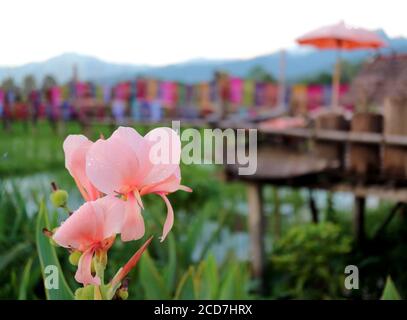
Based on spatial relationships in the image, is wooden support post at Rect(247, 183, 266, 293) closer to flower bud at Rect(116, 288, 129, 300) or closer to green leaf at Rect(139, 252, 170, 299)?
green leaf at Rect(139, 252, 170, 299)

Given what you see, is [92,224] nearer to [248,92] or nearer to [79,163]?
[79,163]

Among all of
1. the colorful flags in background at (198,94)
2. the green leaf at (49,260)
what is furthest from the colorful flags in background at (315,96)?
the green leaf at (49,260)

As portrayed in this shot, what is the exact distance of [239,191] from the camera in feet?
16.0

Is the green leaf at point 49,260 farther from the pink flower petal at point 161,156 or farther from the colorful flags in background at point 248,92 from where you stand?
the colorful flags in background at point 248,92

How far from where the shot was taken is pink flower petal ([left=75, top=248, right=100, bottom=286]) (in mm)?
413

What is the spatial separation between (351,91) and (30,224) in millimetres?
5421

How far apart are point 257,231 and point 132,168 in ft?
7.57

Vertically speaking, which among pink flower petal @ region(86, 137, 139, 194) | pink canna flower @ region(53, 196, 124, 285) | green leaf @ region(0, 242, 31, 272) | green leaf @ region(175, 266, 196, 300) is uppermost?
pink flower petal @ region(86, 137, 139, 194)

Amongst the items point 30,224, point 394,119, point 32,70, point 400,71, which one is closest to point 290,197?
point 400,71

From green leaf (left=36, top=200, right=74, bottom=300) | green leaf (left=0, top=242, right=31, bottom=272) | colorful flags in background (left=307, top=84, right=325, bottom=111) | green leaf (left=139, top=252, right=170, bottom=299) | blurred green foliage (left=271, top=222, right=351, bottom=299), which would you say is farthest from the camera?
colorful flags in background (left=307, top=84, right=325, bottom=111)

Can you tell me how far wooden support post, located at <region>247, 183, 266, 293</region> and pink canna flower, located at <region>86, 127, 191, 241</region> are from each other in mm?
2201

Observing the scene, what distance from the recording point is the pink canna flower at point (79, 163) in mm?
419

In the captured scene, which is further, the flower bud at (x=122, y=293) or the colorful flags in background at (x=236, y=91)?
the colorful flags in background at (x=236, y=91)

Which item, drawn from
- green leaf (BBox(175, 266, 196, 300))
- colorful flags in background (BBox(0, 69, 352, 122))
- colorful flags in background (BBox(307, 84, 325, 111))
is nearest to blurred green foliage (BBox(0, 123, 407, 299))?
green leaf (BBox(175, 266, 196, 300))
